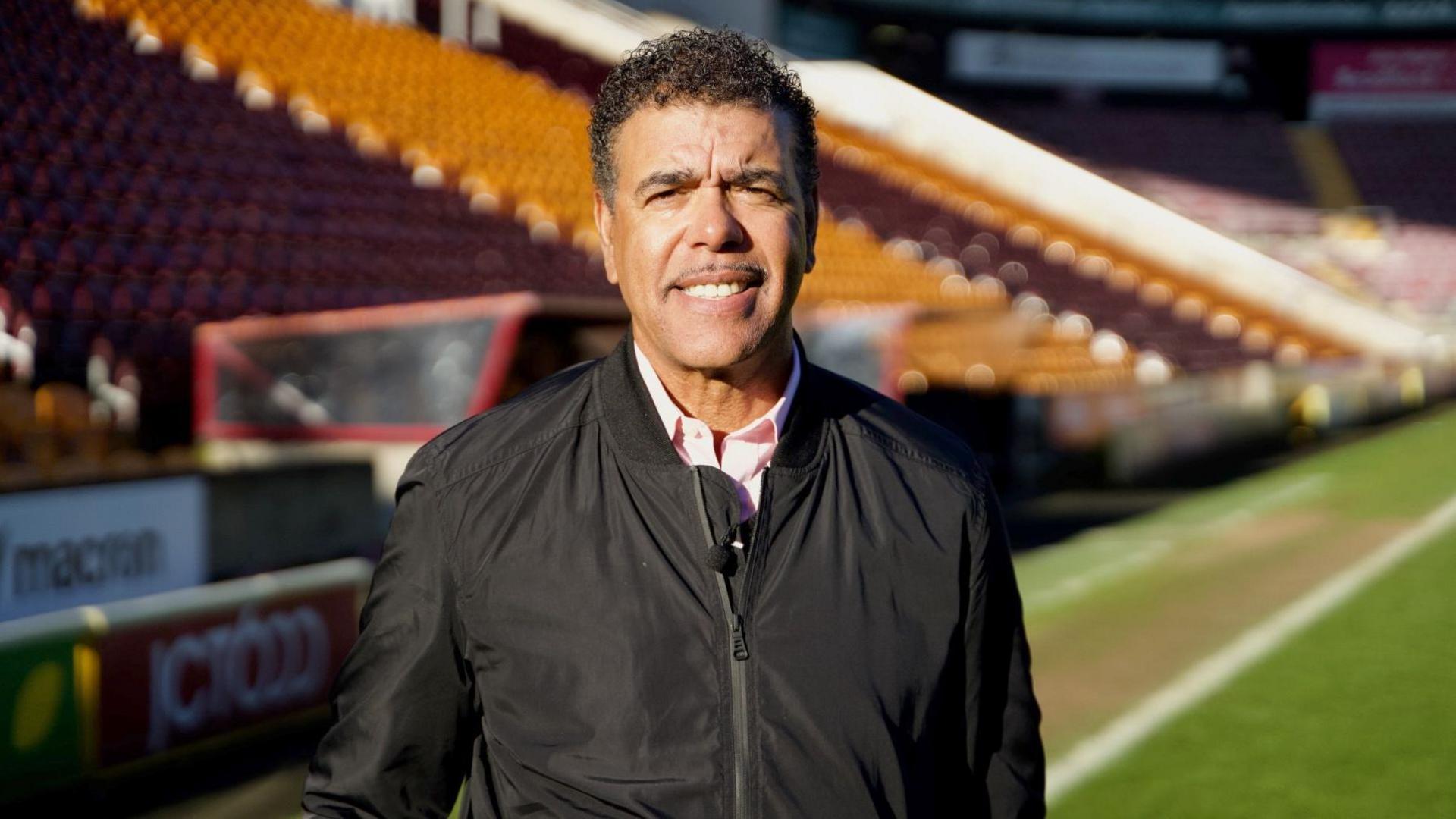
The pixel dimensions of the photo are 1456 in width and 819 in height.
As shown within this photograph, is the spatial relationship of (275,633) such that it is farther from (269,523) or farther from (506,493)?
(506,493)

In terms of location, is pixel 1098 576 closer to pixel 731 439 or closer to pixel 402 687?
pixel 731 439

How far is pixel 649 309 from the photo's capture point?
1615mm

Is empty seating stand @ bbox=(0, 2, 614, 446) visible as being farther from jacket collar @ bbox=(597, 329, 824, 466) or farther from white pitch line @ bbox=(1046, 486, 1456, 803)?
jacket collar @ bbox=(597, 329, 824, 466)

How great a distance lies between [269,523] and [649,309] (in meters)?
4.48

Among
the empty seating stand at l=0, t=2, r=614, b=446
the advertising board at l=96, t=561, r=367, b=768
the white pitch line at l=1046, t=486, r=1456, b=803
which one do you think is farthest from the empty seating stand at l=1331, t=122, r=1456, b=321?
the advertising board at l=96, t=561, r=367, b=768

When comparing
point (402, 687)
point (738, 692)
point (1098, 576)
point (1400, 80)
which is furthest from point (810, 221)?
point (1400, 80)

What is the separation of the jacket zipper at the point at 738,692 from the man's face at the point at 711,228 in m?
0.26

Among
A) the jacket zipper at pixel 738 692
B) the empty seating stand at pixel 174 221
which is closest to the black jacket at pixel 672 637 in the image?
the jacket zipper at pixel 738 692

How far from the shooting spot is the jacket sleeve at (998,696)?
1608 mm

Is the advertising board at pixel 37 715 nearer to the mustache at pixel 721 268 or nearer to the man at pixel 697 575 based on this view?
the man at pixel 697 575

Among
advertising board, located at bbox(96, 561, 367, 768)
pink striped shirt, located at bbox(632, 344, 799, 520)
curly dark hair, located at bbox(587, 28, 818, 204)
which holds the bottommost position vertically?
advertising board, located at bbox(96, 561, 367, 768)

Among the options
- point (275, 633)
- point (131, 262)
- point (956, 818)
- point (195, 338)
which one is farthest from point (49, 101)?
point (956, 818)

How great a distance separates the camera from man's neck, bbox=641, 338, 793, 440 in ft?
5.32

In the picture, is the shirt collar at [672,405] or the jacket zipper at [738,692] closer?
the jacket zipper at [738,692]
